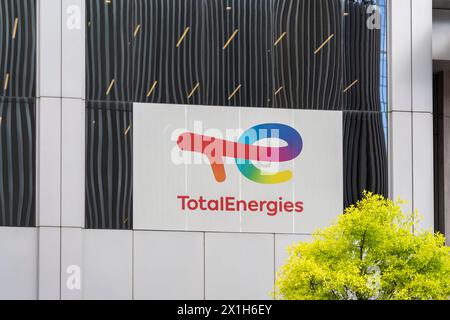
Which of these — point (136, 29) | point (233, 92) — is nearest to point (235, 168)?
point (233, 92)

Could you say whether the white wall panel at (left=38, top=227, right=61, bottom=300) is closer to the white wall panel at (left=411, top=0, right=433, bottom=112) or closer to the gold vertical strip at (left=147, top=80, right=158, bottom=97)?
the gold vertical strip at (left=147, top=80, right=158, bottom=97)

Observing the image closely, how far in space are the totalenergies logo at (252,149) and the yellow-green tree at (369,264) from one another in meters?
5.63

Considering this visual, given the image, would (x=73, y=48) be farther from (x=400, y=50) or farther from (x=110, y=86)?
(x=400, y=50)

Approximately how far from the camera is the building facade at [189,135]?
26.6 meters

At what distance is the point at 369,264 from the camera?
21578mm

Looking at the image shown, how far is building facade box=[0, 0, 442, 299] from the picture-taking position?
26.6m

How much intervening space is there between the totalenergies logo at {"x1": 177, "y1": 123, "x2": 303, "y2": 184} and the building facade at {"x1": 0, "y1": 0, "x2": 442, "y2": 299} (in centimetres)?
4

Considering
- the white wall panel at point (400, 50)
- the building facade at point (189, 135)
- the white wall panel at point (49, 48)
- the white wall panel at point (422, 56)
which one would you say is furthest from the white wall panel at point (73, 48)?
the white wall panel at point (422, 56)

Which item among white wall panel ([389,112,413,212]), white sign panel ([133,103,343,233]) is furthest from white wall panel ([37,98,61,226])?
white wall panel ([389,112,413,212])

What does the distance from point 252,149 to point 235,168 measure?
0.70 metres

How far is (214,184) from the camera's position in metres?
27.5

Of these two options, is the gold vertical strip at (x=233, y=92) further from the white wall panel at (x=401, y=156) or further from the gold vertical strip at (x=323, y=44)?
the white wall panel at (x=401, y=156)
